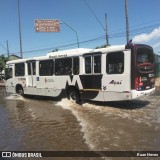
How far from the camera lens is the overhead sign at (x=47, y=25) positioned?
1262 inches

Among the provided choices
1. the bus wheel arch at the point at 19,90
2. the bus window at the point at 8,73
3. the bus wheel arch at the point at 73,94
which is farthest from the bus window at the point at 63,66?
the bus window at the point at 8,73

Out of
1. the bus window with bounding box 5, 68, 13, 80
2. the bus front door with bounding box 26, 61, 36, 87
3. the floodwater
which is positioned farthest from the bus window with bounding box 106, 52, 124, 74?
the bus window with bounding box 5, 68, 13, 80

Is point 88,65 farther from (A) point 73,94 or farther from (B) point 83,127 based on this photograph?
(B) point 83,127

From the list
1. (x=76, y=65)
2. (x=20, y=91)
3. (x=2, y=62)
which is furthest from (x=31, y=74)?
(x=2, y=62)

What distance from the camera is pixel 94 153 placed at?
7.28 m

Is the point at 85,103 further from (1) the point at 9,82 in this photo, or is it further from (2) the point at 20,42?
(2) the point at 20,42

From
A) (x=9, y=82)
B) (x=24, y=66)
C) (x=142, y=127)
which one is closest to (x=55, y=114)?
(x=142, y=127)

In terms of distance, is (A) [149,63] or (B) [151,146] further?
(A) [149,63]

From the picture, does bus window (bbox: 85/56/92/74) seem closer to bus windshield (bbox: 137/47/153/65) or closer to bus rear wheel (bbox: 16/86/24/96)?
bus windshield (bbox: 137/47/153/65)

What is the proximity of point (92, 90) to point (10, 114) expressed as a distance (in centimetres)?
410

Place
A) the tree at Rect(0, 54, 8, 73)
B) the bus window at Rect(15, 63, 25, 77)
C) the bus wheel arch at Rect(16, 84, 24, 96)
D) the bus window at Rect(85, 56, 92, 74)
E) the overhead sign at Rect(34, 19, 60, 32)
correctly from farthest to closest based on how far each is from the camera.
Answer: the tree at Rect(0, 54, 8, 73)
the overhead sign at Rect(34, 19, 60, 32)
the bus wheel arch at Rect(16, 84, 24, 96)
the bus window at Rect(15, 63, 25, 77)
the bus window at Rect(85, 56, 92, 74)

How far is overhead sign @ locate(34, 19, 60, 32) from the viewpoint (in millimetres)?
32062

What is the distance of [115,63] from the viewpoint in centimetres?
1316

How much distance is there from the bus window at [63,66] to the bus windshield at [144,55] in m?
4.13
